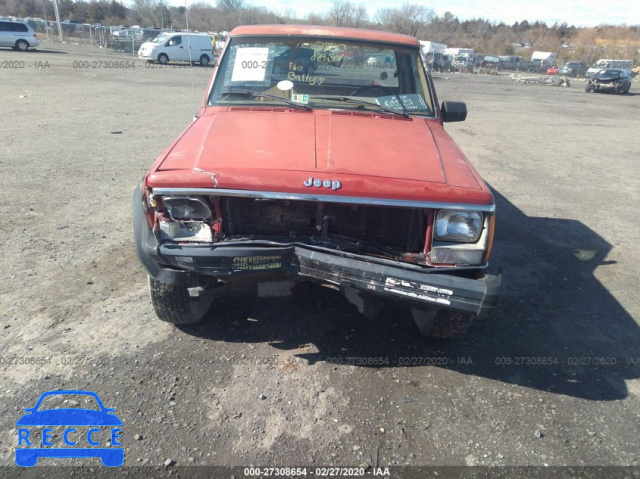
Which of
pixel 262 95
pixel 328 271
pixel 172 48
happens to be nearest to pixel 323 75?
pixel 262 95

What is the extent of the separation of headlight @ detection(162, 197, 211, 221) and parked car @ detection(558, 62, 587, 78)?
159 feet

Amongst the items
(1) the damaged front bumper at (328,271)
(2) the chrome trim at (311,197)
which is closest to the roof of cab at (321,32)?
(2) the chrome trim at (311,197)

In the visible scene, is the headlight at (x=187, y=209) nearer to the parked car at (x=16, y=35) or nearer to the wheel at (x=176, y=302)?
the wheel at (x=176, y=302)

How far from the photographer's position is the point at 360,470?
2467mm

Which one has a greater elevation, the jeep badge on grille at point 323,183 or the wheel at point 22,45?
the wheel at point 22,45

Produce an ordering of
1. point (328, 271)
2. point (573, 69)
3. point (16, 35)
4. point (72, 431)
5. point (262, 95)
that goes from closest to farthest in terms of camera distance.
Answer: point (72, 431), point (328, 271), point (262, 95), point (16, 35), point (573, 69)

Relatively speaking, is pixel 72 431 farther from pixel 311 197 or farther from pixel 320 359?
pixel 311 197

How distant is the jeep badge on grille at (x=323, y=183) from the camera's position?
106 inches

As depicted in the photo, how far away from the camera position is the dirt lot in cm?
262

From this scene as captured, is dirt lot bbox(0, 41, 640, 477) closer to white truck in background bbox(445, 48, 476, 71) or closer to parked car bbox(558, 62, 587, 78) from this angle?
white truck in background bbox(445, 48, 476, 71)

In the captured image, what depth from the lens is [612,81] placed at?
27.0 meters

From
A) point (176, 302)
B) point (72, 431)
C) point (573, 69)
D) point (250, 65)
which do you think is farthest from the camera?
point (573, 69)

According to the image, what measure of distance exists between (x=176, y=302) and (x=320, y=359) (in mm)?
1027

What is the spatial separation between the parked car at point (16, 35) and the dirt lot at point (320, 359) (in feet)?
89.2
